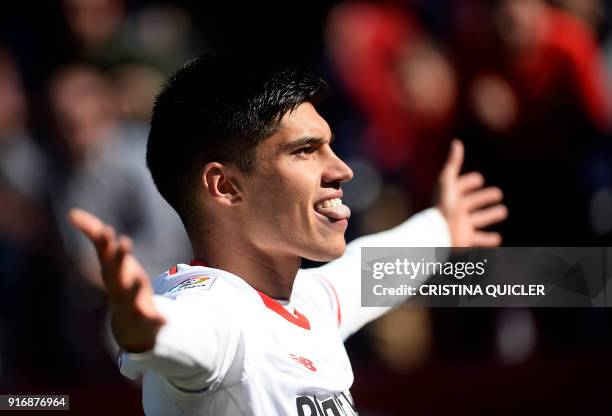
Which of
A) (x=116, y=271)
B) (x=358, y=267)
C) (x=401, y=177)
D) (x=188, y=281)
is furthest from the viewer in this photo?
(x=401, y=177)

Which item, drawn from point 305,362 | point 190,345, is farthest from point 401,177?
point 190,345

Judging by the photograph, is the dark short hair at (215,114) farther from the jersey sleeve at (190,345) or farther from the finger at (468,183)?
the finger at (468,183)

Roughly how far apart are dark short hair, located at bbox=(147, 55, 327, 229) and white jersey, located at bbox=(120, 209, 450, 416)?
0.28m

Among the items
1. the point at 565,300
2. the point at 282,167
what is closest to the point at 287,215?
the point at 282,167

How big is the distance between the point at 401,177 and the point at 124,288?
3.99 metres

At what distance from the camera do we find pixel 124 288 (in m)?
2.16

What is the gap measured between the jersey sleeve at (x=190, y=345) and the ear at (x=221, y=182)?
0.33m

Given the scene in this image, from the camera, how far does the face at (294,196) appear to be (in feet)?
9.42

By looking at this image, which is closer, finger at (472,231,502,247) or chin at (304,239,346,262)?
Result: chin at (304,239,346,262)

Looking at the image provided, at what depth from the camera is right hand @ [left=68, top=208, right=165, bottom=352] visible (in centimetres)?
207

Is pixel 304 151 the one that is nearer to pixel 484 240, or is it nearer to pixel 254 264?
pixel 254 264

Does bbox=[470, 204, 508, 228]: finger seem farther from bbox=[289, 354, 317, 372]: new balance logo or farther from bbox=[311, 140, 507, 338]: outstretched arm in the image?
bbox=[289, 354, 317, 372]: new balance logo

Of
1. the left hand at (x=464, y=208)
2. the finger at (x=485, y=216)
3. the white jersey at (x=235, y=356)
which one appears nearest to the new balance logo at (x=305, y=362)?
the white jersey at (x=235, y=356)

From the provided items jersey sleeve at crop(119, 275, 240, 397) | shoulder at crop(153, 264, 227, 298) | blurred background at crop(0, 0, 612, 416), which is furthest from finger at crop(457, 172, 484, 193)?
blurred background at crop(0, 0, 612, 416)
